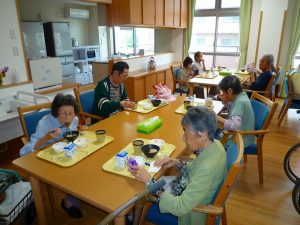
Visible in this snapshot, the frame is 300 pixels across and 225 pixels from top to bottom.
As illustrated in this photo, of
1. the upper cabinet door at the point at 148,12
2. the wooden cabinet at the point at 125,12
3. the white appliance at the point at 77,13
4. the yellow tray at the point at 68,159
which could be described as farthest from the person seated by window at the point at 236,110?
the white appliance at the point at 77,13

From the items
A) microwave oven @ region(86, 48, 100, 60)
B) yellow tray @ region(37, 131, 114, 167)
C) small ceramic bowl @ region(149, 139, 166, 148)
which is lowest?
yellow tray @ region(37, 131, 114, 167)

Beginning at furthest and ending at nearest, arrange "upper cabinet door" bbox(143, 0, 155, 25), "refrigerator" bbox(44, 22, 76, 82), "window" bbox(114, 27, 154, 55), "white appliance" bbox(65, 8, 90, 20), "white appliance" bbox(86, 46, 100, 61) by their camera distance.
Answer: "window" bbox(114, 27, 154, 55) < "white appliance" bbox(86, 46, 100, 61) < "white appliance" bbox(65, 8, 90, 20) < "refrigerator" bbox(44, 22, 76, 82) < "upper cabinet door" bbox(143, 0, 155, 25)

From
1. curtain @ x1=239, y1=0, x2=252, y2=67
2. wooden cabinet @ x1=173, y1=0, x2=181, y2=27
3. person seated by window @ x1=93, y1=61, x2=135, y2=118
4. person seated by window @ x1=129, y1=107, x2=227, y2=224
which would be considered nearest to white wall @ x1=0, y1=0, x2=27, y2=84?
person seated by window @ x1=93, y1=61, x2=135, y2=118

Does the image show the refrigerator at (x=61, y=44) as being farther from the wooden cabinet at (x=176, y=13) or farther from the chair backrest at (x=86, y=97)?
the chair backrest at (x=86, y=97)

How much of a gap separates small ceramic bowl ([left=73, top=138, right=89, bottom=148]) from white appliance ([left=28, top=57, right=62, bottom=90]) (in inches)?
78.6

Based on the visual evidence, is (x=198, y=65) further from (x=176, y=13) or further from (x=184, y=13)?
(x=184, y=13)

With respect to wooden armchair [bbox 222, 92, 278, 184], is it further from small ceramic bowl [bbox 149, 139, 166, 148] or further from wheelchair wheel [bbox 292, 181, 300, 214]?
small ceramic bowl [bbox 149, 139, 166, 148]

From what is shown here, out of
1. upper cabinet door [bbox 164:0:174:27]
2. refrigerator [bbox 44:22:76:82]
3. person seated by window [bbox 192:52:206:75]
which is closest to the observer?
person seated by window [bbox 192:52:206:75]

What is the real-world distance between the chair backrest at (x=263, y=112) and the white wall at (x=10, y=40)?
9.13 feet

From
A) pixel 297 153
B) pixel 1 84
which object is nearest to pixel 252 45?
pixel 297 153

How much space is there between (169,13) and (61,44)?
9.41 feet

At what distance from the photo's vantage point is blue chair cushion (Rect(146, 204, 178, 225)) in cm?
119

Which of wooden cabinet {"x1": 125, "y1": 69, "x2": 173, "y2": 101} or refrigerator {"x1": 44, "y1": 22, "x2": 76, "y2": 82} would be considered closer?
wooden cabinet {"x1": 125, "y1": 69, "x2": 173, "y2": 101}

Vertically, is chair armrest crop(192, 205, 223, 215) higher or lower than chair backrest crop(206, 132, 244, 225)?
lower
